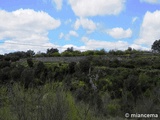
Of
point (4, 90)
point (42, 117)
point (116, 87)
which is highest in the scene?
point (4, 90)

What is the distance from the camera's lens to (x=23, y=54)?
7388cm

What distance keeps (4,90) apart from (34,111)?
1.37m

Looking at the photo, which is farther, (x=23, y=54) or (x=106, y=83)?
(x=23, y=54)

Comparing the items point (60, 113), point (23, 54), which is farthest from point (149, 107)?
point (23, 54)

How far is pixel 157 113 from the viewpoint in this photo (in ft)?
48.4

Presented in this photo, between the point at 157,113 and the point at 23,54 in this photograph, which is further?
the point at 23,54

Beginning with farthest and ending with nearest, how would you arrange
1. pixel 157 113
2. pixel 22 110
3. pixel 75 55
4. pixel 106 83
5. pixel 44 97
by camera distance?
pixel 75 55
pixel 106 83
pixel 157 113
pixel 44 97
pixel 22 110

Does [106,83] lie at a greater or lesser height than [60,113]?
lesser

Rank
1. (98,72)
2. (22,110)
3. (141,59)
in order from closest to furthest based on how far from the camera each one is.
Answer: (22,110)
(98,72)
(141,59)

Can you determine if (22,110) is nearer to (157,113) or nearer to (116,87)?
(157,113)

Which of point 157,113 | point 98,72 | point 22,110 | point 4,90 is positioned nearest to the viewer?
point 22,110

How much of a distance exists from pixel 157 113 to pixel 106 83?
29599 millimetres

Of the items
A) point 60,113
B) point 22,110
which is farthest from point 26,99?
point 60,113

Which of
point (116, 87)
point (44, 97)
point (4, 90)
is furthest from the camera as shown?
point (116, 87)
